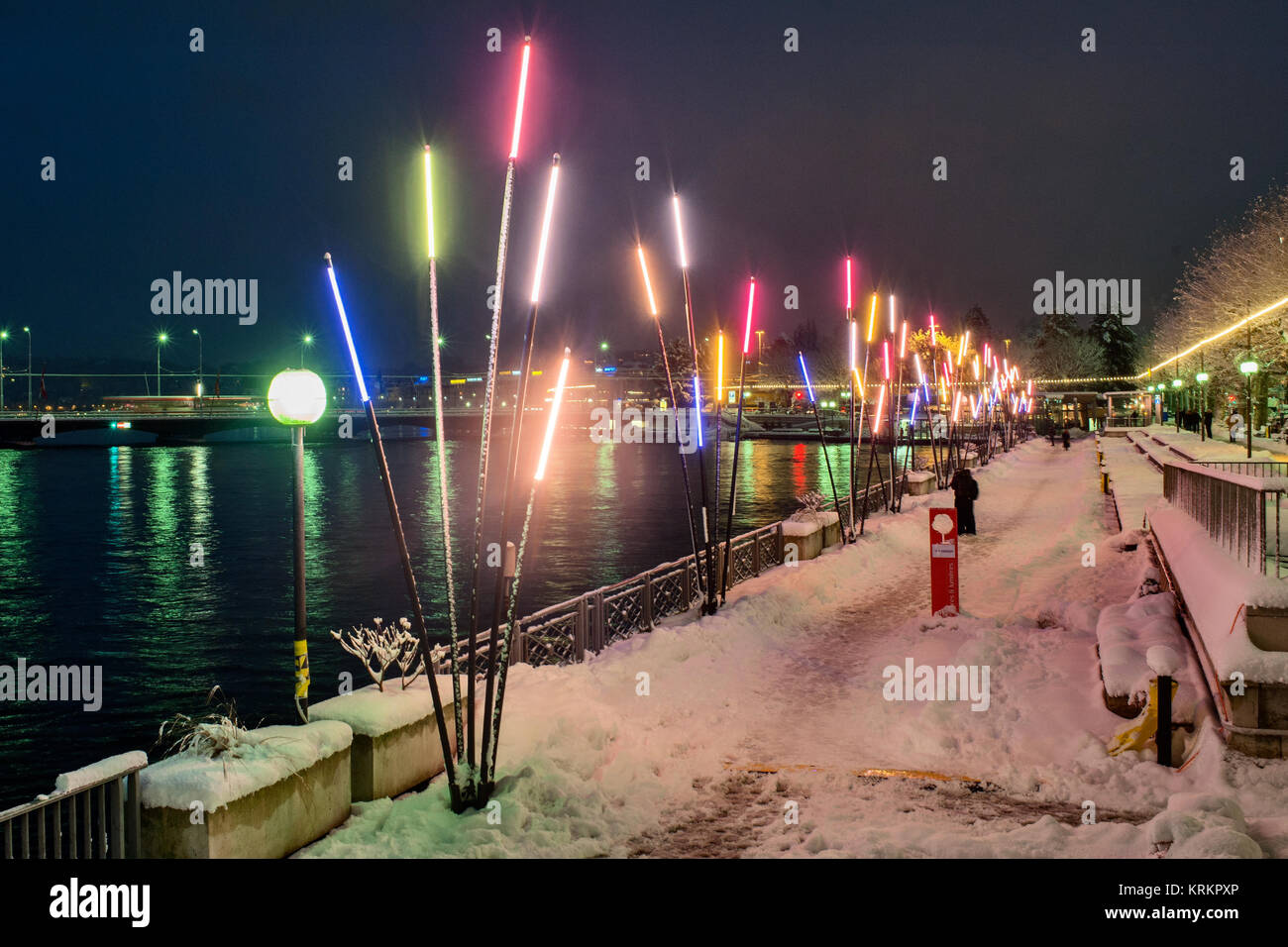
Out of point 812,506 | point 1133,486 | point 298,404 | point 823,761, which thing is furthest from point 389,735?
point 1133,486

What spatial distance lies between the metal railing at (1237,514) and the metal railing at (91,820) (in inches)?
355

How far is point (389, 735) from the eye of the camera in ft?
24.9

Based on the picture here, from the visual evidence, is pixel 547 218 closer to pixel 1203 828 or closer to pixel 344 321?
pixel 344 321

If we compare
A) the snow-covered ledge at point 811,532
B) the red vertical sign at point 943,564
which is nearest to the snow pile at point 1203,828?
the red vertical sign at point 943,564

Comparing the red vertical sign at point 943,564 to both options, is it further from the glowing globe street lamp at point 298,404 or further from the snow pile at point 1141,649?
the glowing globe street lamp at point 298,404

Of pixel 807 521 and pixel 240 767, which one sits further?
pixel 807 521

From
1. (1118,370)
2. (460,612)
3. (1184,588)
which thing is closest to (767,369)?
(1118,370)

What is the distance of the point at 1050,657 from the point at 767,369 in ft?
618

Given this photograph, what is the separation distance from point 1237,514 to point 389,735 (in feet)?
28.5

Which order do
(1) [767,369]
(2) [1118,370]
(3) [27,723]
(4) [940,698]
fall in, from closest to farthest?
(4) [940,698] < (3) [27,723] < (2) [1118,370] < (1) [767,369]

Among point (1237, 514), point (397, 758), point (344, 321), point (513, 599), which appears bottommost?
point (397, 758)

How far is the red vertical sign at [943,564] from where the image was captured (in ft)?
47.3
